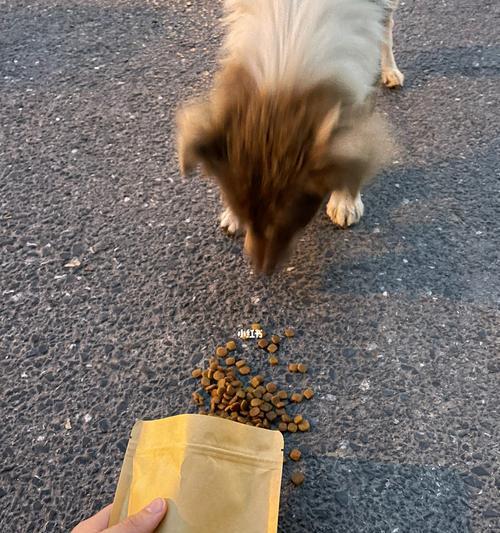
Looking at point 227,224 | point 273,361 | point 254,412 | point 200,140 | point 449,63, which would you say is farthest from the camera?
point 449,63

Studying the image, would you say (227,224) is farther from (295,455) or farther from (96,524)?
(96,524)

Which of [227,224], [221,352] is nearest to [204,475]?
[221,352]

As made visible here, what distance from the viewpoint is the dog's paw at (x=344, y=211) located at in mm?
3096

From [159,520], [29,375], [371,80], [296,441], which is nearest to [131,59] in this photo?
[371,80]

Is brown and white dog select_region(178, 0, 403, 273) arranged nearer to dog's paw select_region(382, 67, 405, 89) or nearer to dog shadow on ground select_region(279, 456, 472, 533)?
dog shadow on ground select_region(279, 456, 472, 533)

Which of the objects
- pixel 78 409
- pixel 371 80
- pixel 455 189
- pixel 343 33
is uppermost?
pixel 343 33

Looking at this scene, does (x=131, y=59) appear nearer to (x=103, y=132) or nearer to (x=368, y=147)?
(x=103, y=132)

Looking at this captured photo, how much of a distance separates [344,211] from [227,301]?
807 millimetres

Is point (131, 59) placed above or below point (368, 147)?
below

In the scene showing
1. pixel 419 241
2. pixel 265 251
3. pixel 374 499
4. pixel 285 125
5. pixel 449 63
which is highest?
pixel 285 125

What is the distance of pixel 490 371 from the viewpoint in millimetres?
2590

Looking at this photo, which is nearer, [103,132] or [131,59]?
[103,132]

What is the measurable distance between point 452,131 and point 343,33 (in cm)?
155

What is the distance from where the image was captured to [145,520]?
5.77 feet
